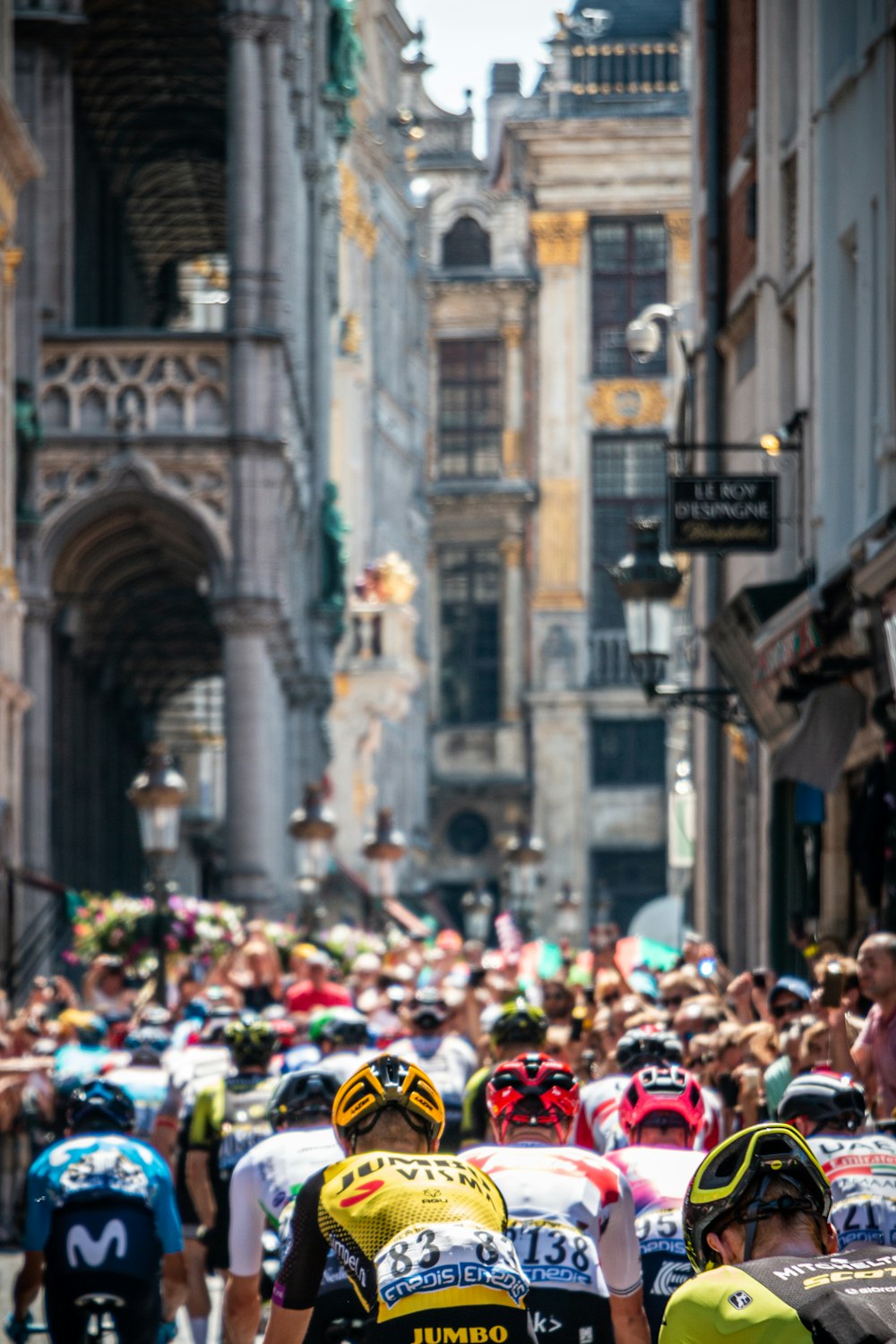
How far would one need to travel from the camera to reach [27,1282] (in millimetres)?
10172

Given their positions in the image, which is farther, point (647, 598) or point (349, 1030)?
point (647, 598)

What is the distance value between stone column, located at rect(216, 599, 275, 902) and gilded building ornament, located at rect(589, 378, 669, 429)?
105 ft

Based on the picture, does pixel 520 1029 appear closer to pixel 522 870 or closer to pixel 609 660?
pixel 522 870

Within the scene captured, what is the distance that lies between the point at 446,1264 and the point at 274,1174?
3.37m

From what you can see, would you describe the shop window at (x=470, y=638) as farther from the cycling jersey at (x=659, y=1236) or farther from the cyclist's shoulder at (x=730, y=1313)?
the cyclist's shoulder at (x=730, y=1313)

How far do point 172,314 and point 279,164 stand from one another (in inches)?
828

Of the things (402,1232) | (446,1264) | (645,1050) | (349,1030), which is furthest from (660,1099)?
(349,1030)

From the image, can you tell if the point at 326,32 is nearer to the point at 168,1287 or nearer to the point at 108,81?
the point at 108,81

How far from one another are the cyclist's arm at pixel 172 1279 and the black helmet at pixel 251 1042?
1.36 metres

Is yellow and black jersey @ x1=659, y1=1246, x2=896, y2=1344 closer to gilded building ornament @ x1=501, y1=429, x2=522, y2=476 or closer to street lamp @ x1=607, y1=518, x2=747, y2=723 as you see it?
street lamp @ x1=607, y1=518, x2=747, y2=723

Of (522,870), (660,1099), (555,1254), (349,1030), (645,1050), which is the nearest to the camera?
(555,1254)

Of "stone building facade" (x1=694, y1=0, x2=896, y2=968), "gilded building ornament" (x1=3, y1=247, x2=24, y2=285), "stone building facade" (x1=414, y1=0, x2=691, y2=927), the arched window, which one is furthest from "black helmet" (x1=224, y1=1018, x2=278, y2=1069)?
the arched window

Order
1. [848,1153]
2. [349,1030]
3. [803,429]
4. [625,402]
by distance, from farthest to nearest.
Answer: [625,402], [803,429], [349,1030], [848,1153]

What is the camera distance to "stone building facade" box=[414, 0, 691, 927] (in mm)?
64562
